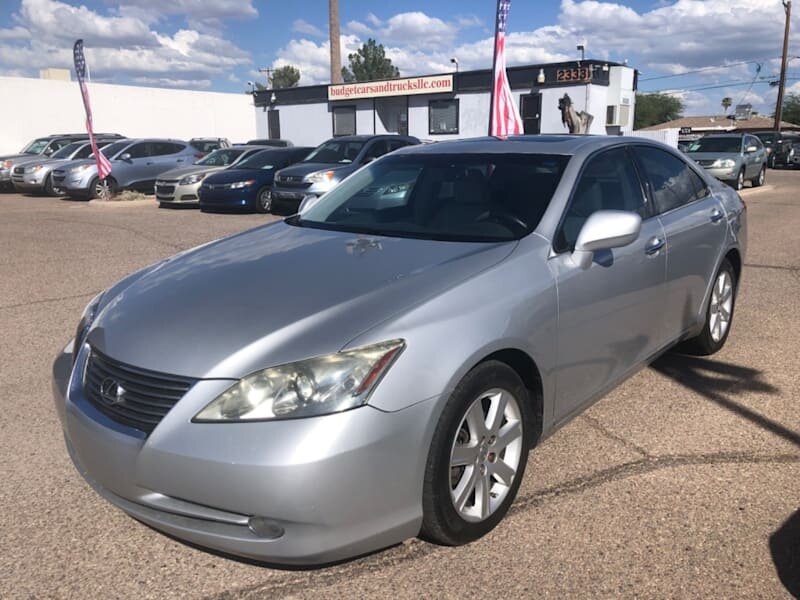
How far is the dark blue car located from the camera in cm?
1455

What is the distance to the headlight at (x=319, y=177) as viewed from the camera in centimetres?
1347

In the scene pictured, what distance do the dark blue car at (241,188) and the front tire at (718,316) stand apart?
36.9 feet

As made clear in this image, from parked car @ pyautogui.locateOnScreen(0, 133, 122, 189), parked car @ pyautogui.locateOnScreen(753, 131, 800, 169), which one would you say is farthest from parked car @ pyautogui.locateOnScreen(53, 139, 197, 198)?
parked car @ pyautogui.locateOnScreen(753, 131, 800, 169)

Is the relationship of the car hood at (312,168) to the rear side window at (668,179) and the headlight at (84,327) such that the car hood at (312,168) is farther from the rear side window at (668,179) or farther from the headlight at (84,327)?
the headlight at (84,327)

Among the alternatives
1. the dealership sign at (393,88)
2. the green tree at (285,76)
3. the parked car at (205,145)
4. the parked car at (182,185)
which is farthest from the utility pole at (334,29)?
the green tree at (285,76)

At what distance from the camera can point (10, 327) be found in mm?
5871

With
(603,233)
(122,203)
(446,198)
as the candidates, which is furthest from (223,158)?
(603,233)

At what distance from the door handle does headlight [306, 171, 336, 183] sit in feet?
33.5

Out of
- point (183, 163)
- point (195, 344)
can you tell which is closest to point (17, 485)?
point (195, 344)

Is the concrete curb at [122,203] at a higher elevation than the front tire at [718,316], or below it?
below

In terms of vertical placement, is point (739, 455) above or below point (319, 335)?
below

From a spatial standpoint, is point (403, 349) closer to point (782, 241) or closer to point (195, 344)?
point (195, 344)

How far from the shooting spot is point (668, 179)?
4.40 meters

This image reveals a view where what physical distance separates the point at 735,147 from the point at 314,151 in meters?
11.8
